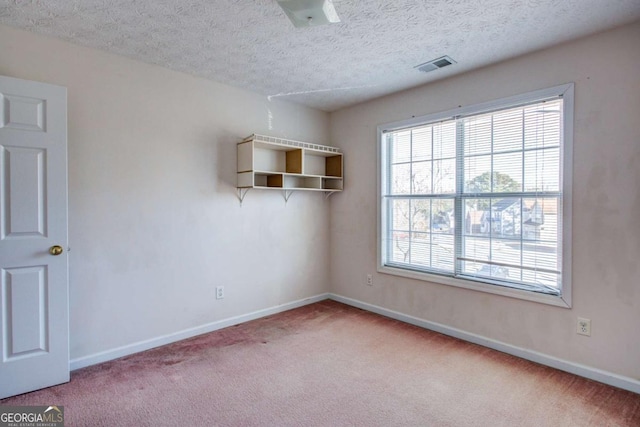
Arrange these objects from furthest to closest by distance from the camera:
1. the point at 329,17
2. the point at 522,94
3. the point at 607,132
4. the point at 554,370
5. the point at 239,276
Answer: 1. the point at 239,276
2. the point at 522,94
3. the point at 554,370
4. the point at 607,132
5. the point at 329,17

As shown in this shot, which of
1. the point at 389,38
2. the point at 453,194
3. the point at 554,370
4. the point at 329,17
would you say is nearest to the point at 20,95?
the point at 329,17

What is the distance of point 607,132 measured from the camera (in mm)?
2361

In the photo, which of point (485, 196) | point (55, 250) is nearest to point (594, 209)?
point (485, 196)

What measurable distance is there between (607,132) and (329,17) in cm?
205

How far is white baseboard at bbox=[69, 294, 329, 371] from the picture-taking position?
8.63 feet

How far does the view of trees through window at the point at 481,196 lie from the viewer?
8.72ft

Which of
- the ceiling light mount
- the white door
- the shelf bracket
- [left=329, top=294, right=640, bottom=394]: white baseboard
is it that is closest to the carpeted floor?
[left=329, top=294, right=640, bottom=394]: white baseboard

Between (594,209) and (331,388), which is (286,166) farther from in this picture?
(594,209)

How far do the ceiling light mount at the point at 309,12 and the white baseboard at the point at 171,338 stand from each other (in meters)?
2.73

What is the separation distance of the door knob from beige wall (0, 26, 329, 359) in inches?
9.5

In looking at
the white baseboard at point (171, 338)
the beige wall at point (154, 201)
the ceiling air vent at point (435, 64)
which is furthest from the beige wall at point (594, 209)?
the beige wall at point (154, 201)

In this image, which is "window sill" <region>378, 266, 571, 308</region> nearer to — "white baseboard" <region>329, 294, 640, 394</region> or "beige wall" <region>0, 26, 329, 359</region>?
"white baseboard" <region>329, 294, 640, 394</region>

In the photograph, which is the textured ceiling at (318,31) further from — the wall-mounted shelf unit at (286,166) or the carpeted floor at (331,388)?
the carpeted floor at (331,388)

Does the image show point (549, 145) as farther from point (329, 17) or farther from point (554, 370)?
point (329, 17)
